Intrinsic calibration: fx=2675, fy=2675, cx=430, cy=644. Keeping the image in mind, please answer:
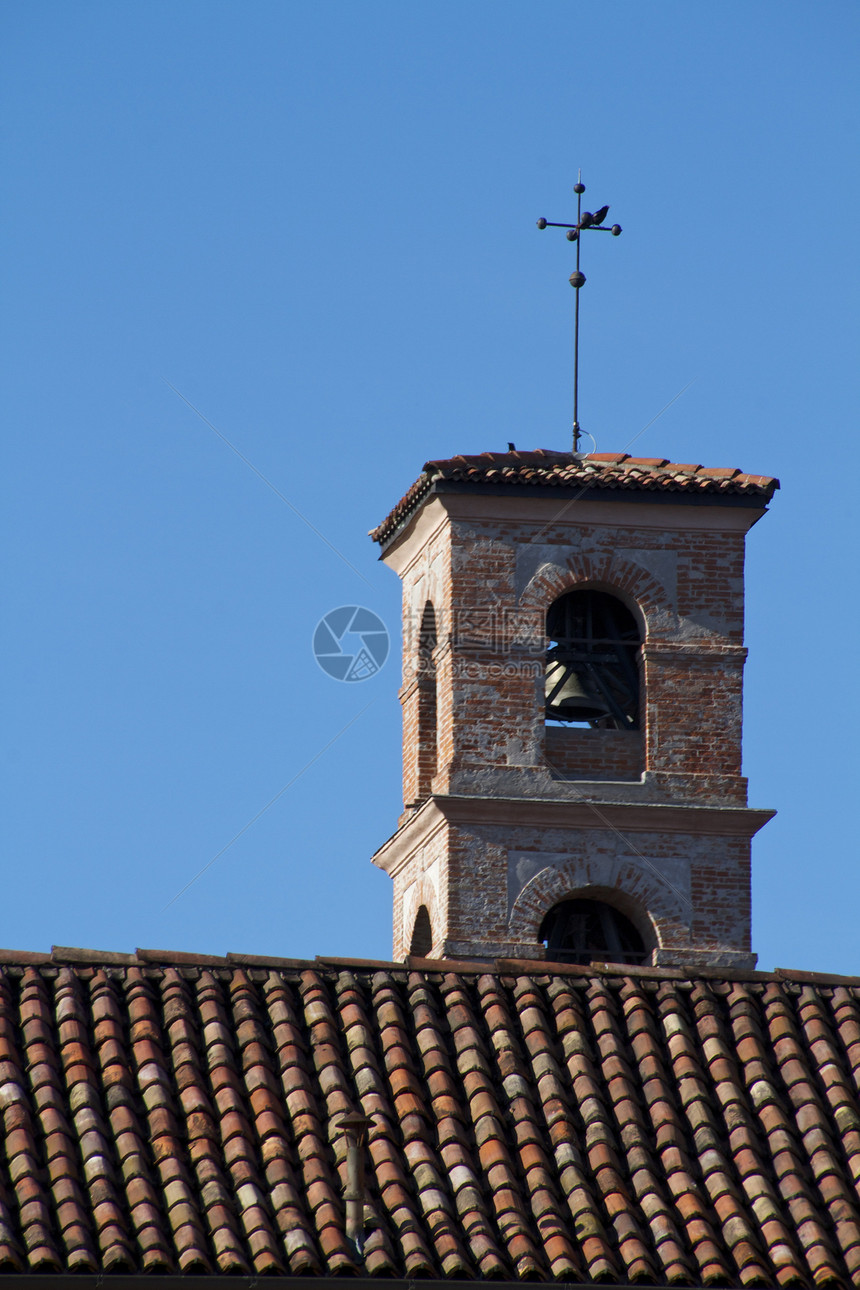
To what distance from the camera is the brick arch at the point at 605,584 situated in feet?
67.0

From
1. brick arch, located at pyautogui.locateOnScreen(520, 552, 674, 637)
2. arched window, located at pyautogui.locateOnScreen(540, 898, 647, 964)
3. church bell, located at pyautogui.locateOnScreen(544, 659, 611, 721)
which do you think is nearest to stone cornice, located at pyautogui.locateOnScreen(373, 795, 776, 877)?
arched window, located at pyautogui.locateOnScreen(540, 898, 647, 964)

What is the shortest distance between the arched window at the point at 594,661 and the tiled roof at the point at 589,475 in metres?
0.92

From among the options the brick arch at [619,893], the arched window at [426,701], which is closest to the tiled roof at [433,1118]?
the brick arch at [619,893]

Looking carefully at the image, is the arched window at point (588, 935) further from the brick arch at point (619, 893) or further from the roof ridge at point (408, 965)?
the roof ridge at point (408, 965)

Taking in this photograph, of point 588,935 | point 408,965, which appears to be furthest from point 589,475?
point 408,965

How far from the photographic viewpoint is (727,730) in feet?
67.3

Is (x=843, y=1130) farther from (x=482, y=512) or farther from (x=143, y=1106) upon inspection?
(x=482, y=512)

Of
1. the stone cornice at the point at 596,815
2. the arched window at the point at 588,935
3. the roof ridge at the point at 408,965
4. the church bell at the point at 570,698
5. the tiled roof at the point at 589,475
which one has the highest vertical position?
the tiled roof at the point at 589,475

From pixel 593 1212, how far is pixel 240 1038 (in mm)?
2151

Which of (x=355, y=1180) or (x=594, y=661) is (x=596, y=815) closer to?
(x=594, y=661)

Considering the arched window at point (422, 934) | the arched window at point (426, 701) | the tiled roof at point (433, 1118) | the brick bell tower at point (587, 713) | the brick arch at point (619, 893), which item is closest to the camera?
the tiled roof at point (433, 1118)

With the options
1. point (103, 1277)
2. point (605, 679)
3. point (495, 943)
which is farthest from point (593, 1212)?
point (605, 679)

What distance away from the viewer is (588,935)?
20234 mm

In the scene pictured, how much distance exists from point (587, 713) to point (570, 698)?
8.6 inches
